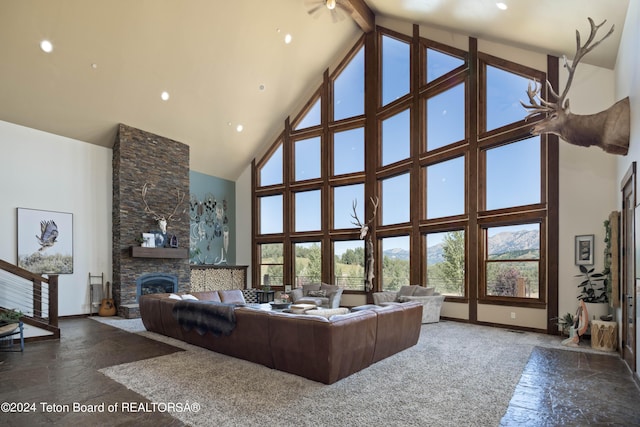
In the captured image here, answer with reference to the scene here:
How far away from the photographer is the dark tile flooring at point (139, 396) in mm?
3037

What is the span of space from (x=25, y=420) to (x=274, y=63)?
881cm

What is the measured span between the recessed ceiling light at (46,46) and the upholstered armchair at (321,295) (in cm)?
707

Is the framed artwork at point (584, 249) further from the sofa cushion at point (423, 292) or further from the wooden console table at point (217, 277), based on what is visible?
the wooden console table at point (217, 277)

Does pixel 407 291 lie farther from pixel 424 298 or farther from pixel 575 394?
pixel 575 394

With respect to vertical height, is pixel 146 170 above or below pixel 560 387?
above

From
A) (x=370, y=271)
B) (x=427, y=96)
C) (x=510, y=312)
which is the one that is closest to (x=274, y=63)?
(x=427, y=96)

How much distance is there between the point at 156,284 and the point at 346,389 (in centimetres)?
705

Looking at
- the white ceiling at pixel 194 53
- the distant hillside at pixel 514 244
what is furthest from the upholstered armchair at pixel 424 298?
the white ceiling at pixel 194 53

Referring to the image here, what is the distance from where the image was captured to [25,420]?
299cm

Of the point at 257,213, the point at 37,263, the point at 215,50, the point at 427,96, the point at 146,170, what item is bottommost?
the point at 37,263

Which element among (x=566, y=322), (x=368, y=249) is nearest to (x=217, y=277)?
(x=368, y=249)

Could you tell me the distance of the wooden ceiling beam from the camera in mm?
9070

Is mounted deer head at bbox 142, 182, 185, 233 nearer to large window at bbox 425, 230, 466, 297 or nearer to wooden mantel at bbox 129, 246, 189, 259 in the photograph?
wooden mantel at bbox 129, 246, 189, 259

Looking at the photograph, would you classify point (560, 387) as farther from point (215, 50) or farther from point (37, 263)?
point (37, 263)
